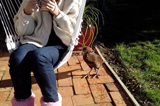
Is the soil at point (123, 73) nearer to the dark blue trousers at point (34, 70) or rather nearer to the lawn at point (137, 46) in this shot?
the lawn at point (137, 46)

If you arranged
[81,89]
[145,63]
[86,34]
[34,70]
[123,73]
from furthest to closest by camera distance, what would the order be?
[86,34], [145,63], [123,73], [81,89], [34,70]

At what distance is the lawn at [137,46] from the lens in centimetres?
170

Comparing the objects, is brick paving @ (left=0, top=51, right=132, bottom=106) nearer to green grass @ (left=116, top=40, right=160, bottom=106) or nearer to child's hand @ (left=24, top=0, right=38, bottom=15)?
A: green grass @ (left=116, top=40, right=160, bottom=106)

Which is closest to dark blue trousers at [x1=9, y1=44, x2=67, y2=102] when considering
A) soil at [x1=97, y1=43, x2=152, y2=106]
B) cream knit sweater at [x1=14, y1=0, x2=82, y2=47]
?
cream knit sweater at [x1=14, y1=0, x2=82, y2=47]

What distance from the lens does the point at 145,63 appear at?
84.8 inches

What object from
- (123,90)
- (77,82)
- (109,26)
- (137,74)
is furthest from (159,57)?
(109,26)

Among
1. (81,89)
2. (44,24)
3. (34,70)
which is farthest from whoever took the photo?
(81,89)

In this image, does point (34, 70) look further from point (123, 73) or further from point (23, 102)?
point (123, 73)

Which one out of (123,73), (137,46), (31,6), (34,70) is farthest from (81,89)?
(137,46)

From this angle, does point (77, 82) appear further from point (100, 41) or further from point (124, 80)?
point (100, 41)

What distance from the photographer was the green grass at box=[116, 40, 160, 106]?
165cm

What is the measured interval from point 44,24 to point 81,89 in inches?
29.7

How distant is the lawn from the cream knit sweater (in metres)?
0.94

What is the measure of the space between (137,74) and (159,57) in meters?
0.63
